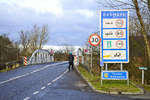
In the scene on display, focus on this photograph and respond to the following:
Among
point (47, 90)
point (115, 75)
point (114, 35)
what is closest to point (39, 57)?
point (114, 35)

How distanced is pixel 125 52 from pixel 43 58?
34083 millimetres

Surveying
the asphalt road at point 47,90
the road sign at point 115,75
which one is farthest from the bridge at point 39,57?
the road sign at point 115,75

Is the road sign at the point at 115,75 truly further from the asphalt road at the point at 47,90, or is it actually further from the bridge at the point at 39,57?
the bridge at the point at 39,57

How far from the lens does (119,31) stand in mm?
14297

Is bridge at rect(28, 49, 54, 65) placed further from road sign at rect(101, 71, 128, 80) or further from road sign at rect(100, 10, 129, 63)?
road sign at rect(101, 71, 128, 80)

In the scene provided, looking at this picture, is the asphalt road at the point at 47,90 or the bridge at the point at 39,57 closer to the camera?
the asphalt road at the point at 47,90

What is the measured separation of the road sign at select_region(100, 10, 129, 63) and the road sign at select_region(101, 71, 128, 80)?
82 cm

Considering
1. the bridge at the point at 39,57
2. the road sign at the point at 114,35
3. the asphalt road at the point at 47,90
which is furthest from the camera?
the bridge at the point at 39,57

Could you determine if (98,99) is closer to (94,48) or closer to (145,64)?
(145,64)

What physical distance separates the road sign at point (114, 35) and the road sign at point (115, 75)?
817 millimetres

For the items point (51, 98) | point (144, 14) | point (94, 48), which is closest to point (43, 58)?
point (94, 48)

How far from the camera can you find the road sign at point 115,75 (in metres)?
13.8

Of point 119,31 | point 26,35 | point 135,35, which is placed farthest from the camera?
point 26,35

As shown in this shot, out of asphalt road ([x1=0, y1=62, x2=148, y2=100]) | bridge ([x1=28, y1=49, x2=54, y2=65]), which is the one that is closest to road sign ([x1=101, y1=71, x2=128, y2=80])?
asphalt road ([x1=0, y1=62, x2=148, y2=100])
